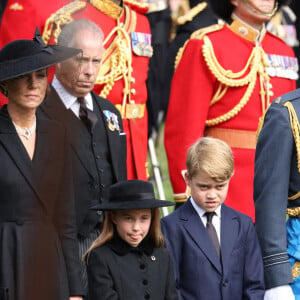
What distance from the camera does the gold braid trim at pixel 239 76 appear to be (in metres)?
5.20

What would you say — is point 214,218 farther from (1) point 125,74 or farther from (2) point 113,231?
(1) point 125,74

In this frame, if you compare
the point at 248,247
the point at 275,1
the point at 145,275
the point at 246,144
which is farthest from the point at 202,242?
the point at 275,1

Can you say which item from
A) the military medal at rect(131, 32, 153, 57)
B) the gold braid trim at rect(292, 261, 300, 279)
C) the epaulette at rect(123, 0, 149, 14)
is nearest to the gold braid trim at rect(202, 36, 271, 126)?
the military medal at rect(131, 32, 153, 57)

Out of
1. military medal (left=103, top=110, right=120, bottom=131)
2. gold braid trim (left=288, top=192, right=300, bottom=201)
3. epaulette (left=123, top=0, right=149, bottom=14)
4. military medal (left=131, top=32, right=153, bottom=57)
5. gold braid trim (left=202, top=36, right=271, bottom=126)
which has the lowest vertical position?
gold braid trim (left=288, top=192, right=300, bottom=201)

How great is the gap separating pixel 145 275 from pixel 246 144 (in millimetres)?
2145

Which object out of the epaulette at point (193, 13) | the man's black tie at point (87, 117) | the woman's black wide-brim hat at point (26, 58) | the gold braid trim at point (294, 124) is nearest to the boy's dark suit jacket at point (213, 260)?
the gold braid trim at point (294, 124)

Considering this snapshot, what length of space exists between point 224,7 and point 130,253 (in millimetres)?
2773

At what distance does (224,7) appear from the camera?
5621 mm

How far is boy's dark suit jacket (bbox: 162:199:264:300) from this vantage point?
3662 mm

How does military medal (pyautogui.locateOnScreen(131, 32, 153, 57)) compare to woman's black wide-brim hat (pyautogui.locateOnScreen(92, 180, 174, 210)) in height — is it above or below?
above

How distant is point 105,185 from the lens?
4.01 meters

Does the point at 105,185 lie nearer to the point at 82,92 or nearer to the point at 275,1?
the point at 82,92

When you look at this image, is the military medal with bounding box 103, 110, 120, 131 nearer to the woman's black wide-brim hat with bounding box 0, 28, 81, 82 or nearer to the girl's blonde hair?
the girl's blonde hair

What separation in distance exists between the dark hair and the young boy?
6.41 feet
